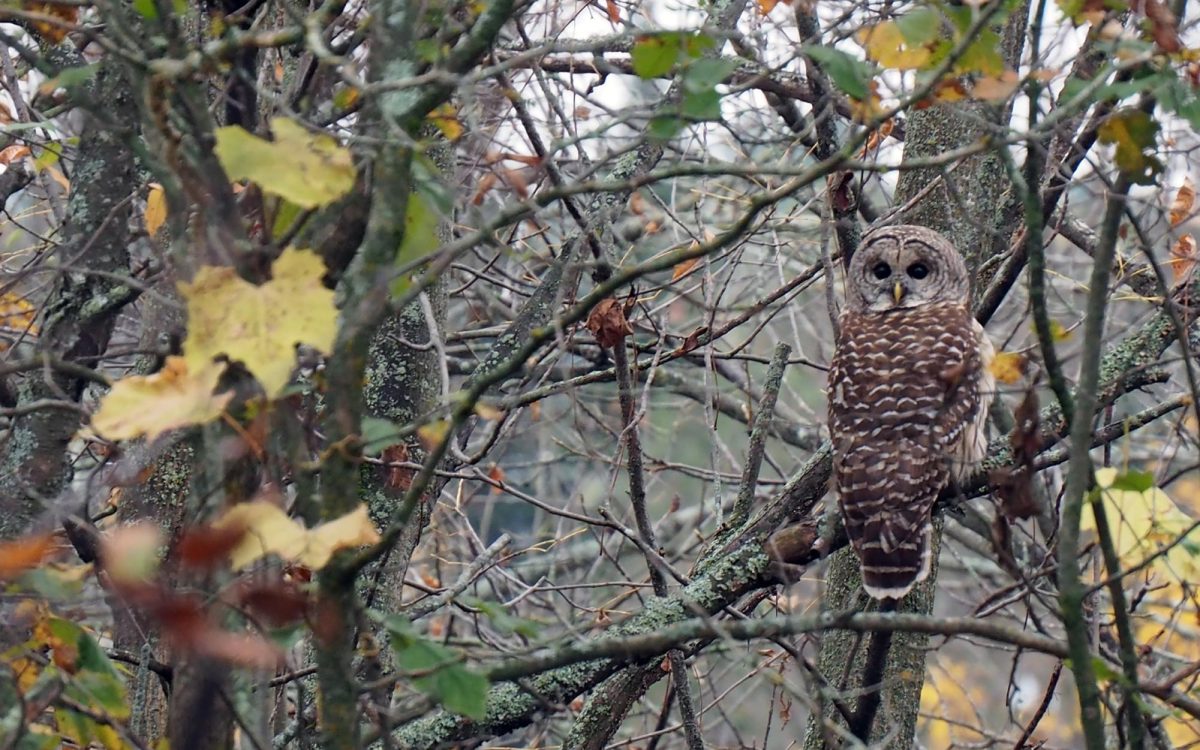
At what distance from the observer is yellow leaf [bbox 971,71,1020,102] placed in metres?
2.91

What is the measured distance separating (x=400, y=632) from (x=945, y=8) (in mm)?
1720

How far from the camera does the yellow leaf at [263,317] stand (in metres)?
2.17

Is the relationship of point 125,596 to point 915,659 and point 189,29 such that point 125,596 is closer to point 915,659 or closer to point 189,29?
point 189,29

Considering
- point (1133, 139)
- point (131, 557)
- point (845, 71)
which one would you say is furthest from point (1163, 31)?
point (131, 557)

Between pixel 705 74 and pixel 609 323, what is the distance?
167 cm

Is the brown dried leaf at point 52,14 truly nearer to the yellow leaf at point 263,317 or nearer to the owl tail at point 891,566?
the yellow leaf at point 263,317

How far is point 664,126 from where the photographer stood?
2.60 meters

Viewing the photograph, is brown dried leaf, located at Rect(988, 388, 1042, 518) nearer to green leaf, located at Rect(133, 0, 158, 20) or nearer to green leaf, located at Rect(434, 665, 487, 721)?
green leaf, located at Rect(434, 665, 487, 721)

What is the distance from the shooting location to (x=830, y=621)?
2.54 metres

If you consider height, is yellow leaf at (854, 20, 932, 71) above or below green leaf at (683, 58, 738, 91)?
above

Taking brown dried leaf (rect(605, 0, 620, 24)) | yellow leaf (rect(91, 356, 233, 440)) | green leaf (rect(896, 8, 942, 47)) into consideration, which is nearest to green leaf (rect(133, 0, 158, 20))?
yellow leaf (rect(91, 356, 233, 440))

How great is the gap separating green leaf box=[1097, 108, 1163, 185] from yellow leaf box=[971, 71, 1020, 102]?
0.23 metres

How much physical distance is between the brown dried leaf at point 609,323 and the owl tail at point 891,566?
1.29 metres

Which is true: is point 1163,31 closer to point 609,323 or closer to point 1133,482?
point 1133,482
